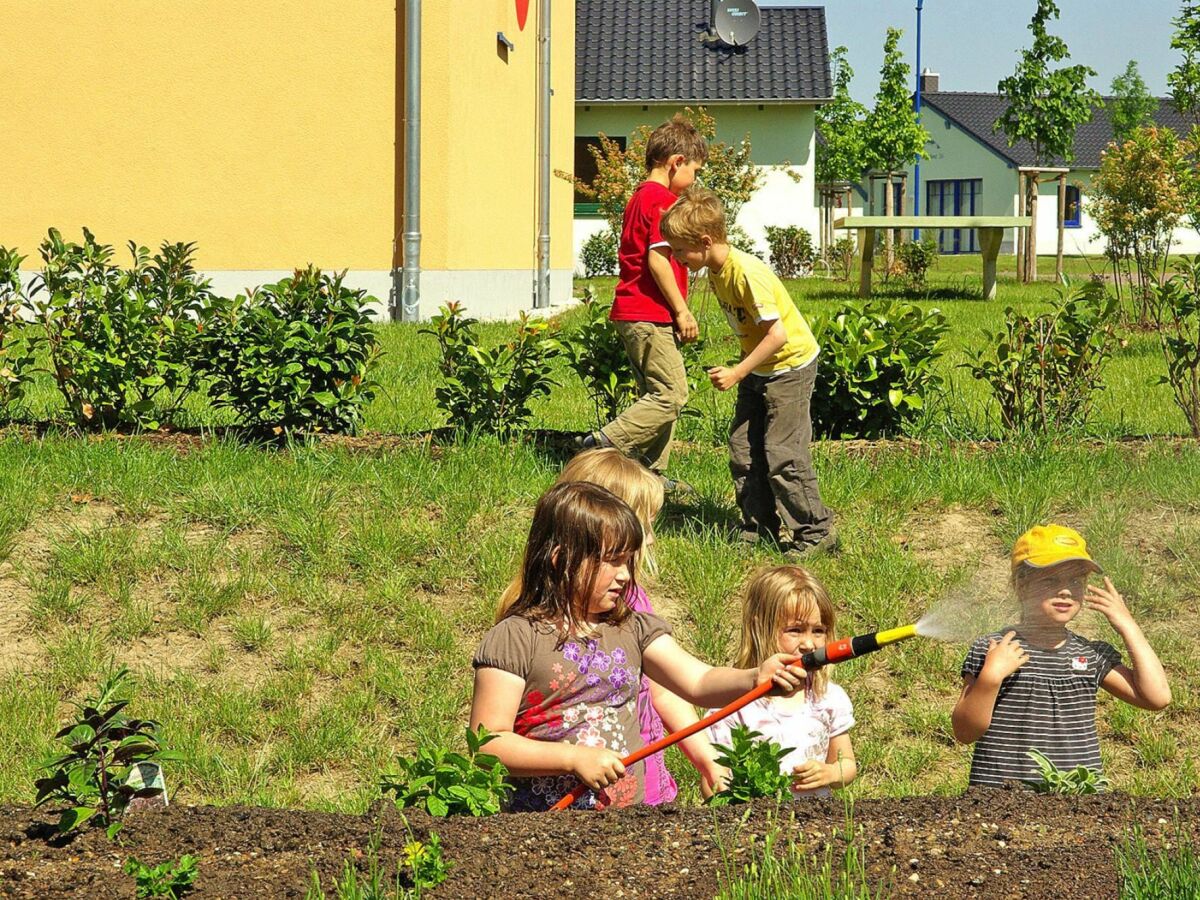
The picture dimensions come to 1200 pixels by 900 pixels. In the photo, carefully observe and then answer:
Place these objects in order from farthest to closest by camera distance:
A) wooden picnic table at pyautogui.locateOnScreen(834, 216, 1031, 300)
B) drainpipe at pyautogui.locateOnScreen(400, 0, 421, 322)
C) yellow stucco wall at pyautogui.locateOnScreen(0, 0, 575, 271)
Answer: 1. wooden picnic table at pyautogui.locateOnScreen(834, 216, 1031, 300)
2. yellow stucco wall at pyautogui.locateOnScreen(0, 0, 575, 271)
3. drainpipe at pyautogui.locateOnScreen(400, 0, 421, 322)

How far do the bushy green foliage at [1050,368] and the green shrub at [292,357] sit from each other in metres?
3.20

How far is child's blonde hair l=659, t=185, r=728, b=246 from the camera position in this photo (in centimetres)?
582

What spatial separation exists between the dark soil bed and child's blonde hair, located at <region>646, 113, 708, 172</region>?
4259 mm

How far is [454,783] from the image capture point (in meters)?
2.80

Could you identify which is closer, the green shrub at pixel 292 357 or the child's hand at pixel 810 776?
the child's hand at pixel 810 776

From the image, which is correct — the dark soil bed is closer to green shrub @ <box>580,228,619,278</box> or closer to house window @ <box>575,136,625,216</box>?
green shrub @ <box>580,228,619,278</box>

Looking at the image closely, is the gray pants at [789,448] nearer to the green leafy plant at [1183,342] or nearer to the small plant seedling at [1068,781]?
the green leafy plant at [1183,342]

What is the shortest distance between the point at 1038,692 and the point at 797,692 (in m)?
0.61

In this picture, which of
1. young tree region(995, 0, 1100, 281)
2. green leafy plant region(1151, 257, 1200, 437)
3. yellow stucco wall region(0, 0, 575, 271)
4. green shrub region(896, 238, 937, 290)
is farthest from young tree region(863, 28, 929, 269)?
green leafy plant region(1151, 257, 1200, 437)

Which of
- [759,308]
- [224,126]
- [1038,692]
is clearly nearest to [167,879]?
[1038,692]

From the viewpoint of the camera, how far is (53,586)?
223 inches

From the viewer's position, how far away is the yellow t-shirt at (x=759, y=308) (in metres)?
5.74

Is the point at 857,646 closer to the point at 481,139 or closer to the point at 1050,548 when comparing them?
the point at 1050,548

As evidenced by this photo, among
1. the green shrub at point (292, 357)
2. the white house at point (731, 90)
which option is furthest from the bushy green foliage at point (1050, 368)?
the white house at point (731, 90)
